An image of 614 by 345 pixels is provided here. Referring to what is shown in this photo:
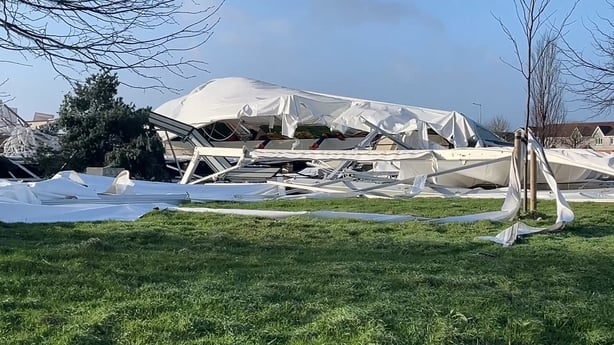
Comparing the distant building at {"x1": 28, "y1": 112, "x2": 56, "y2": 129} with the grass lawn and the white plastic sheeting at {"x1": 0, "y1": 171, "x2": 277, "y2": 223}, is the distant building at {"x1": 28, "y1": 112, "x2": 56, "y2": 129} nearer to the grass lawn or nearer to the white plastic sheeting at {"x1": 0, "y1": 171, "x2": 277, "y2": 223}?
the white plastic sheeting at {"x1": 0, "y1": 171, "x2": 277, "y2": 223}

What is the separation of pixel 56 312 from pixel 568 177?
12.2 meters

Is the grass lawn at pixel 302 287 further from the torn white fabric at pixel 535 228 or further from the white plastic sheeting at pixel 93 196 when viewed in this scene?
the white plastic sheeting at pixel 93 196

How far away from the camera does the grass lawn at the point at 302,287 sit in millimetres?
2932

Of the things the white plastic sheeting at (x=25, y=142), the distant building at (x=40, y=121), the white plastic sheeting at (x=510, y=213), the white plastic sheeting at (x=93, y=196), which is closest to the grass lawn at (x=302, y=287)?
the white plastic sheeting at (x=510, y=213)

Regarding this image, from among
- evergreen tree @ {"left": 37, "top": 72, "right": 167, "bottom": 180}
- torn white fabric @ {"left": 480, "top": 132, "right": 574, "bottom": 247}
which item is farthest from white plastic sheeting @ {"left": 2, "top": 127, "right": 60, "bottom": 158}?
torn white fabric @ {"left": 480, "top": 132, "right": 574, "bottom": 247}

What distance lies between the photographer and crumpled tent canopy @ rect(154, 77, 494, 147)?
2302 centimetres

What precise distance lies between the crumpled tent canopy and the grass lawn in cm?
1664

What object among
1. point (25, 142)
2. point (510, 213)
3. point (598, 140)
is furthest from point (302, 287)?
point (598, 140)

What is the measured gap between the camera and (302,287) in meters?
3.77

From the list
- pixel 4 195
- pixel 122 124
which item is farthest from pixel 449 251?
pixel 122 124

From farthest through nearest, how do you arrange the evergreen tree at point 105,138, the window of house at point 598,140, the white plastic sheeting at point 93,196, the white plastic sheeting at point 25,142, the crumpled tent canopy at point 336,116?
the window of house at point 598,140
the crumpled tent canopy at point 336,116
the white plastic sheeting at point 25,142
the evergreen tree at point 105,138
the white plastic sheeting at point 93,196

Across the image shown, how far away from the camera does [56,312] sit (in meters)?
3.24

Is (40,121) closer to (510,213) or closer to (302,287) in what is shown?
(510,213)

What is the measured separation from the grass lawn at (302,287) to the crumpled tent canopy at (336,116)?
54.6 feet
